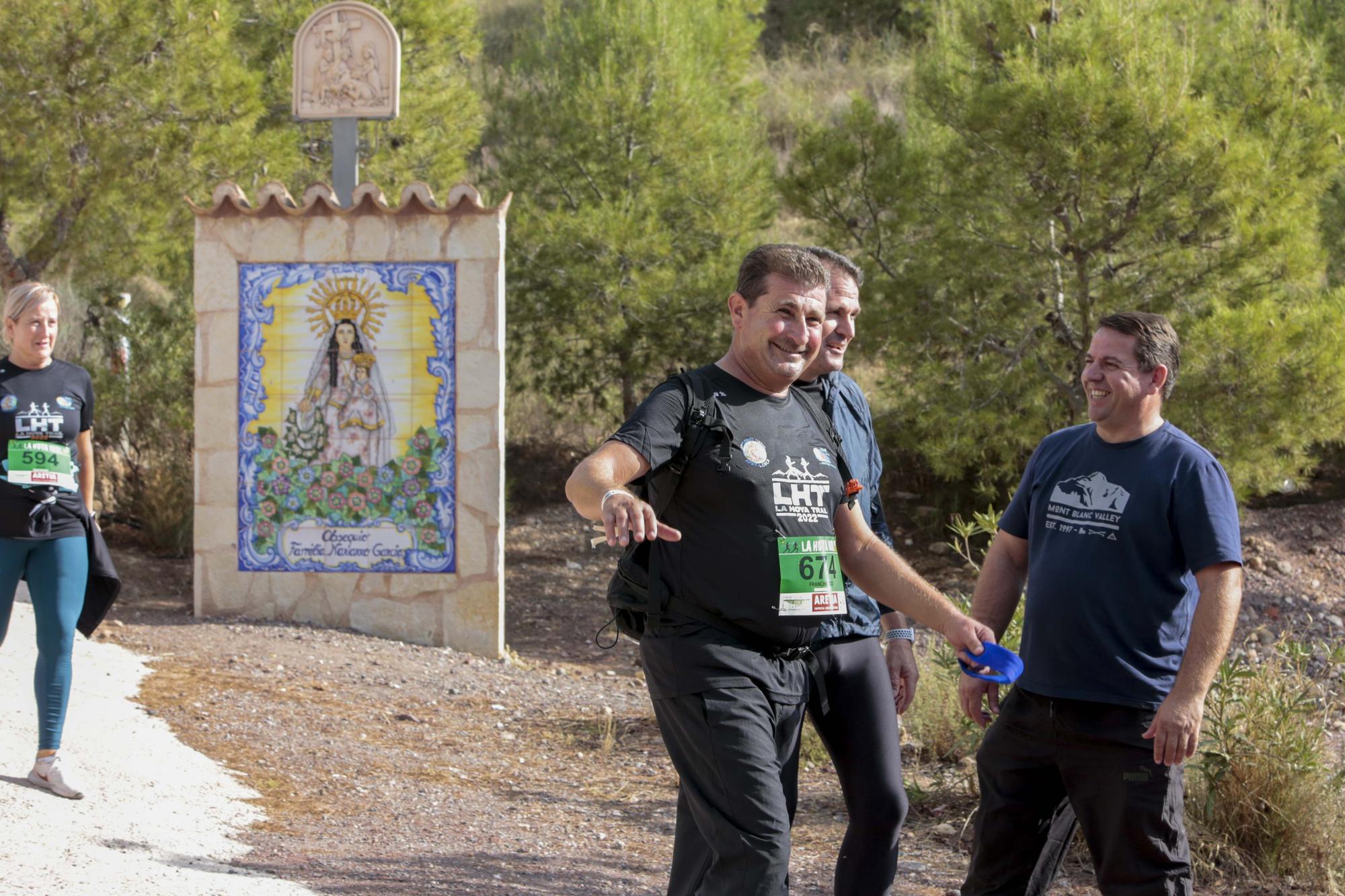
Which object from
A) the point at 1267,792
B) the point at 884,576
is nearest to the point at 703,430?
the point at 884,576

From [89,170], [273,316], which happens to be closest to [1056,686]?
[273,316]

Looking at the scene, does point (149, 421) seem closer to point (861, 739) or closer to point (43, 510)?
point (43, 510)

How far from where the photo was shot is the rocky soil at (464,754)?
451cm

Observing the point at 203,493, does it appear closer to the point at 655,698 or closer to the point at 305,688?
the point at 305,688

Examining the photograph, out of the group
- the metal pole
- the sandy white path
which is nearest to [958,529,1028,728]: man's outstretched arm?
the sandy white path

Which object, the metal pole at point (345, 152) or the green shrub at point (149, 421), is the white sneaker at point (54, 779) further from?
the green shrub at point (149, 421)

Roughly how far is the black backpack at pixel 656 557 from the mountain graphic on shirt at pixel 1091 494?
879 mm

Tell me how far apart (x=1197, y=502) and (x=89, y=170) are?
31.1 ft

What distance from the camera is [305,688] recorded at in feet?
23.4

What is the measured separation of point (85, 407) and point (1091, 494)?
3.39m

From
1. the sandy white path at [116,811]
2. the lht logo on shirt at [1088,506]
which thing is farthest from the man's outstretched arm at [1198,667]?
the sandy white path at [116,811]

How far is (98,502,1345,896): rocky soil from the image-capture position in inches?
178

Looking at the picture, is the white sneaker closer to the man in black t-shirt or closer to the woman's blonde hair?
the woman's blonde hair

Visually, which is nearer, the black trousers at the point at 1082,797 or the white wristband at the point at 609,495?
the white wristband at the point at 609,495
